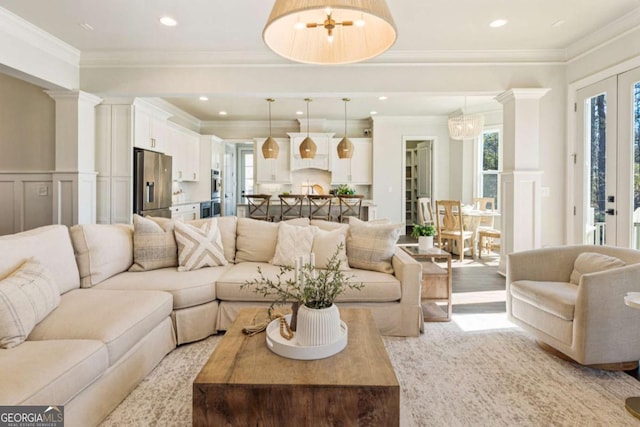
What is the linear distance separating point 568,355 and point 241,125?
7.80 m

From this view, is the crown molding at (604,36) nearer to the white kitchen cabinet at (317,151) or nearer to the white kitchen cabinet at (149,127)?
the white kitchen cabinet at (317,151)

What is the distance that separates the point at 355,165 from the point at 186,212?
12.5ft

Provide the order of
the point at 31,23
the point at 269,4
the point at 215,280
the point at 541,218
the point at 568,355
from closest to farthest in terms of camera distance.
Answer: the point at 568,355 < the point at 215,280 < the point at 269,4 < the point at 31,23 < the point at 541,218

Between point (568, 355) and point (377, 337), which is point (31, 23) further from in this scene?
point (568, 355)

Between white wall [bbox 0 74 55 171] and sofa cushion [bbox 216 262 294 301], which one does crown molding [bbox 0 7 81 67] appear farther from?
sofa cushion [bbox 216 262 294 301]

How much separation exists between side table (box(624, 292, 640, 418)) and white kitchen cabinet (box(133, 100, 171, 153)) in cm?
559

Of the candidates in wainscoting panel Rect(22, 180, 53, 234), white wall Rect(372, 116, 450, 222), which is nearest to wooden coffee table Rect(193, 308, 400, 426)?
wainscoting panel Rect(22, 180, 53, 234)

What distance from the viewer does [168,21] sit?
3.62 m

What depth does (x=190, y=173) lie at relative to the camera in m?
7.41

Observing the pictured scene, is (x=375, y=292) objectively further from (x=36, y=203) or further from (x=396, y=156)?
(x=396, y=156)

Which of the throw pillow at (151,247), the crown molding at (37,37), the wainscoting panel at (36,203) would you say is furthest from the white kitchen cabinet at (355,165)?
the throw pillow at (151,247)

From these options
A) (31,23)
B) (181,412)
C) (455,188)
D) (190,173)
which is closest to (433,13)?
(181,412)

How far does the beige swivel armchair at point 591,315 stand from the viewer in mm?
2189
